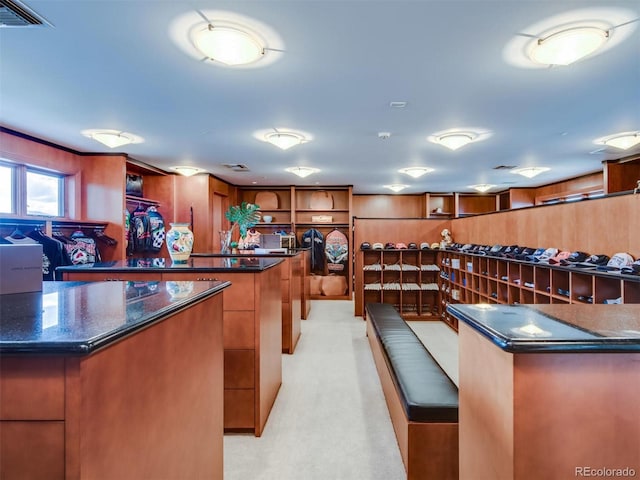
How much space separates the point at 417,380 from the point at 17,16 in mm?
3204

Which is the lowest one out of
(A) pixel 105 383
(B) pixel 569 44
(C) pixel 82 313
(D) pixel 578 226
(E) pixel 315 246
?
(A) pixel 105 383

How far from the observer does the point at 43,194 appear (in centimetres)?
455

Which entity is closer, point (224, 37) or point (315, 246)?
point (224, 37)

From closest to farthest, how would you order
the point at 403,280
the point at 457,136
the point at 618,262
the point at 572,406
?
the point at 572,406, the point at 618,262, the point at 457,136, the point at 403,280

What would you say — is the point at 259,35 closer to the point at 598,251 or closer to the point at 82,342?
the point at 82,342

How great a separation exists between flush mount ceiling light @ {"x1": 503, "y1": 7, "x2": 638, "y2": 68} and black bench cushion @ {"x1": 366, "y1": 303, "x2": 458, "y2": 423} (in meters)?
2.23

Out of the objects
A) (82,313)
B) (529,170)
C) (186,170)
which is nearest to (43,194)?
(186,170)

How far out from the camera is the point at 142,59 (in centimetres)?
236

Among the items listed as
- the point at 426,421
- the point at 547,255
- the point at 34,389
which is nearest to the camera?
the point at 34,389

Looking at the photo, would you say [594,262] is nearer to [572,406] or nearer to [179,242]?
[572,406]

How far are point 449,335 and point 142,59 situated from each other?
4.87 metres

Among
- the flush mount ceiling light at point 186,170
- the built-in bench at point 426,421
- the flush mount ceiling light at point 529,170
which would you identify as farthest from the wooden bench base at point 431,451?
the flush mount ceiling light at point 529,170

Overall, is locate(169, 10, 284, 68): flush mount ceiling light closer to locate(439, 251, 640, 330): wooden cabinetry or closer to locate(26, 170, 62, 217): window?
locate(439, 251, 640, 330): wooden cabinetry

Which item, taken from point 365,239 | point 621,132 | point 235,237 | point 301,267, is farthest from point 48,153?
point 621,132
